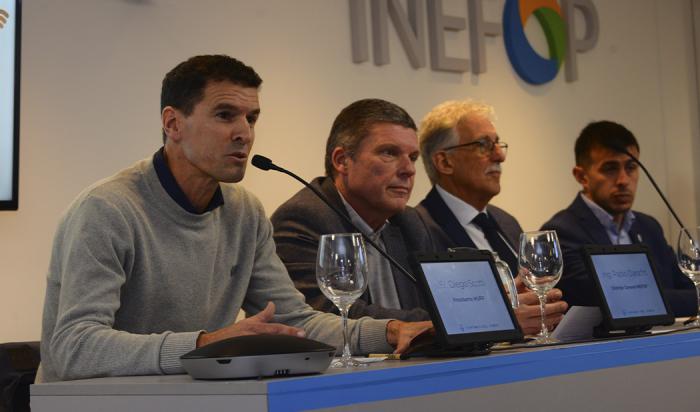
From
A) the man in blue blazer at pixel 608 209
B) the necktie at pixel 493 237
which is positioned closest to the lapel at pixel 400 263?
the necktie at pixel 493 237

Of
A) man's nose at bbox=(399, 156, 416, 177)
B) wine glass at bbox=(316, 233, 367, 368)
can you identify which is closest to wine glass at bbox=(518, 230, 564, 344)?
wine glass at bbox=(316, 233, 367, 368)

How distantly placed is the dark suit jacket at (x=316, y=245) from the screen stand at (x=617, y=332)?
591 millimetres

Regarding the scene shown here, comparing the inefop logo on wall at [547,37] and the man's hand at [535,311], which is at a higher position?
the inefop logo on wall at [547,37]

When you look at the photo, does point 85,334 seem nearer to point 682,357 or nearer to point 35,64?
point 682,357

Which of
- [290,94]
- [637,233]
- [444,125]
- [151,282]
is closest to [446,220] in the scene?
[444,125]

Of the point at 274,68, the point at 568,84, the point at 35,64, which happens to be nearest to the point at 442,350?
the point at 35,64

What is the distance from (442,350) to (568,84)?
3.82 meters

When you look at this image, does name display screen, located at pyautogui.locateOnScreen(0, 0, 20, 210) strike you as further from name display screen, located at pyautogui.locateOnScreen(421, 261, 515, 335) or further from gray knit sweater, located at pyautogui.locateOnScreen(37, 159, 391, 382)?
name display screen, located at pyautogui.locateOnScreen(421, 261, 515, 335)

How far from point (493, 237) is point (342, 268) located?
6.43 feet

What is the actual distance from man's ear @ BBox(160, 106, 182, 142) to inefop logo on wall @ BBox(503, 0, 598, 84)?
2885 mm

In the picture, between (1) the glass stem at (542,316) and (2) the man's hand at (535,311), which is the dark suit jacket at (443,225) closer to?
(2) the man's hand at (535,311)

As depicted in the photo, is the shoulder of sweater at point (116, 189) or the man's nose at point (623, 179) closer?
the shoulder of sweater at point (116, 189)

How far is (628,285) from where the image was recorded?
84.5 inches

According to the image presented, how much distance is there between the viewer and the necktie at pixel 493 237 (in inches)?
138
